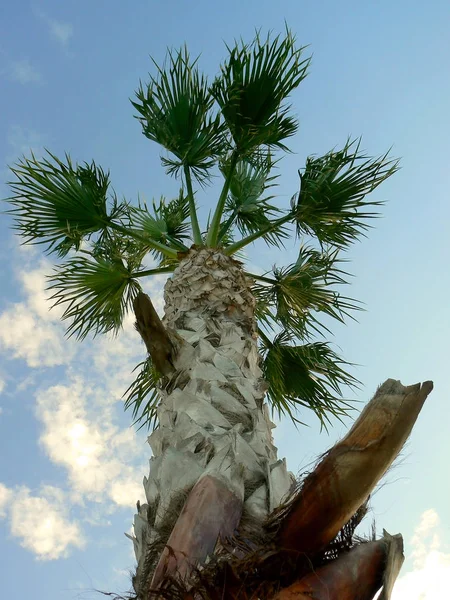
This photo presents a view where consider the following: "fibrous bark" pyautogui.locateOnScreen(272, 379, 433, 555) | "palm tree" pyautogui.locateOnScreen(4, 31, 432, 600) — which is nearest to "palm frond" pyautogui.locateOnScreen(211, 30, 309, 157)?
"palm tree" pyautogui.locateOnScreen(4, 31, 432, 600)

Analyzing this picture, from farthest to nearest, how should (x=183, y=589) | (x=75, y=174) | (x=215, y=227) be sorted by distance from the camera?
1. (x=75, y=174)
2. (x=215, y=227)
3. (x=183, y=589)

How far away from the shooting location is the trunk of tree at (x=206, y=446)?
196cm

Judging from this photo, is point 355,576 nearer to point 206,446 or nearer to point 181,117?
point 206,446

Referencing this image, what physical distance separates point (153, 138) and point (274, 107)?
3.84ft

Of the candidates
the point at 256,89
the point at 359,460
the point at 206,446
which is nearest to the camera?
the point at 359,460

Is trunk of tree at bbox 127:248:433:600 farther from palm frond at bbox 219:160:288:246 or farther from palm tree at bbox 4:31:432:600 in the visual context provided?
palm frond at bbox 219:160:288:246

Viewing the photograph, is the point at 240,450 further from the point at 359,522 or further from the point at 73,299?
the point at 73,299

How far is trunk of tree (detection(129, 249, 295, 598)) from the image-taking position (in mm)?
1956

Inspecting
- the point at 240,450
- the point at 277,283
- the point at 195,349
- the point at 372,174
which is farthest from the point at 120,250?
the point at 240,450

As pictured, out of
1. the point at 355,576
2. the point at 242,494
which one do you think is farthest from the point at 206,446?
the point at 355,576

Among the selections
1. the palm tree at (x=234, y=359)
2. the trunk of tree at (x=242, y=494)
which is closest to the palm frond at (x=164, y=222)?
the palm tree at (x=234, y=359)

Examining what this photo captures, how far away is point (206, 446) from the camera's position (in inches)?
91.7

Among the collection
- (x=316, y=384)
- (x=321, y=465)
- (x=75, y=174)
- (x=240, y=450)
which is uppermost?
(x=75, y=174)

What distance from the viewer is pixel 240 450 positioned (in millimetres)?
2324
